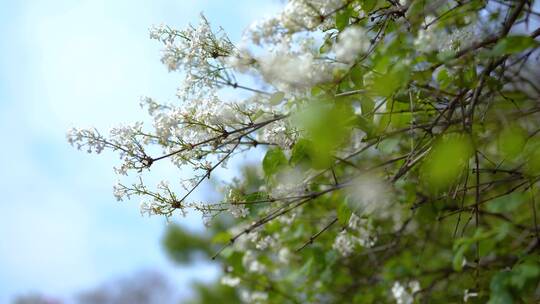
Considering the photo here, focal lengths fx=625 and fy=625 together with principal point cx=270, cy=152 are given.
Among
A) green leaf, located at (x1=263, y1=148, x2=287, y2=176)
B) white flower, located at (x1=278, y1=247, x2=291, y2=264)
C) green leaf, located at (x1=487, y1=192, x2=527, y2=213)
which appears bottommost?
green leaf, located at (x1=487, y1=192, x2=527, y2=213)

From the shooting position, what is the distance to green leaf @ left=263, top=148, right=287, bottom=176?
1354 millimetres

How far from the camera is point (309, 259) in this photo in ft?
6.19

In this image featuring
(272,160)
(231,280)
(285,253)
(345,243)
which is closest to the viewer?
(272,160)

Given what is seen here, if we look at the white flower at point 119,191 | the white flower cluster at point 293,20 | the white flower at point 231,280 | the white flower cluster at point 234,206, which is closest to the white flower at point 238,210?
the white flower cluster at point 234,206

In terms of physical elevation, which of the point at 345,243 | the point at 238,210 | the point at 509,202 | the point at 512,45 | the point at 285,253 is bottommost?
the point at 509,202

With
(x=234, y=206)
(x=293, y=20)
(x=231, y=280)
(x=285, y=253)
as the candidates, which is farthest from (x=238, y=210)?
(x=231, y=280)

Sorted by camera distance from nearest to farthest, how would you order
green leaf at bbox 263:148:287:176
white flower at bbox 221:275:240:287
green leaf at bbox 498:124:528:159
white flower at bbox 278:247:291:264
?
green leaf at bbox 498:124:528:159
green leaf at bbox 263:148:287:176
white flower at bbox 278:247:291:264
white flower at bbox 221:275:240:287

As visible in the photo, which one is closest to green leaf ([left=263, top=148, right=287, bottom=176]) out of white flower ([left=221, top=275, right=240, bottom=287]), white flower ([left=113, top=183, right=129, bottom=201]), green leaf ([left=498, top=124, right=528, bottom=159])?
white flower ([left=113, top=183, right=129, bottom=201])

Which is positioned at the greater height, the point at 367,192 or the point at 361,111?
the point at 361,111

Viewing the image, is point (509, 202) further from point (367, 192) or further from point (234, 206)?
point (234, 206)

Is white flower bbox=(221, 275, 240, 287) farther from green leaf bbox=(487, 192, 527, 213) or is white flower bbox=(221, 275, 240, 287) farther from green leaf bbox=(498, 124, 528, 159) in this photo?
green leaf bbox=(487, 192, 527, 213)

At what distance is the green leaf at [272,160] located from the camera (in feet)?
4.44

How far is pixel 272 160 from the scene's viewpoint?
1.37 m

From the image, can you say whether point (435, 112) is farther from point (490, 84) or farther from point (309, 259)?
point (309, 259)
